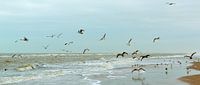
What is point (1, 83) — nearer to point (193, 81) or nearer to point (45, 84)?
point (45, 84)

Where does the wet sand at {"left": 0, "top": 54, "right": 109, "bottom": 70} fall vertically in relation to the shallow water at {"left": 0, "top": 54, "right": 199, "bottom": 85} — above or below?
above

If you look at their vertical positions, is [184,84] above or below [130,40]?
below

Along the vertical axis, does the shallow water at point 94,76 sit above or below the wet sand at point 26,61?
below

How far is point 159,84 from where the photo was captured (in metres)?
34.0

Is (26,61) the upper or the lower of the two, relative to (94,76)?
upper

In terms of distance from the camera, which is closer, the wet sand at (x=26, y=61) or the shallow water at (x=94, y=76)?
the shallow water at (x=94, y=76)

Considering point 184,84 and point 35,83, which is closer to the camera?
point 184,84

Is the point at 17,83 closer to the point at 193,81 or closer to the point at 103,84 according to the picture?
the point at 103,84

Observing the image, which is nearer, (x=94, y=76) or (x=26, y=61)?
(x=94, y=76)

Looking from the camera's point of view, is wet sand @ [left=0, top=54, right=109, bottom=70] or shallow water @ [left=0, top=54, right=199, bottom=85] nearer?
shallow water @ [left=0, top=54, right=199, bottom=85]

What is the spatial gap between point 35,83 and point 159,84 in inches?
440

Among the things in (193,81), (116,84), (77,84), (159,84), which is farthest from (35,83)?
(193,81)

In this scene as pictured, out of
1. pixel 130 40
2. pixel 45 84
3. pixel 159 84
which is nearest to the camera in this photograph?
pixel 130 40

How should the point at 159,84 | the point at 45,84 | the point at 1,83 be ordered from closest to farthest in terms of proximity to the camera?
1. the point at 159,84
2. the point at 45,84
3. the point at 1,83
